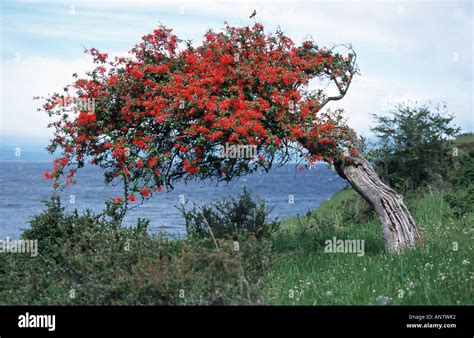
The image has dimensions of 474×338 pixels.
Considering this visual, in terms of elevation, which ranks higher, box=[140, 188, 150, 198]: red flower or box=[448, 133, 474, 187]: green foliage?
box=[448, 133, 474, 187]: green foliage

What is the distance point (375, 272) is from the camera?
10180mm

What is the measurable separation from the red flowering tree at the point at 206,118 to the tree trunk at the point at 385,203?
18 mm

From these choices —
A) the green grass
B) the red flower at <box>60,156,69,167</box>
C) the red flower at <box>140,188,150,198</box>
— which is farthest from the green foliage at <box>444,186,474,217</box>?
the red flower at <box>60,156,69,167</box>

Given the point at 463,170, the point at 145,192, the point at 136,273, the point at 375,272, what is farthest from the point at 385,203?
the point at 463,170

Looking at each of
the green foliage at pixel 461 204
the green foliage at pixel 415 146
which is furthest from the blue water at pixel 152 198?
the green foliage at pixel 461 204

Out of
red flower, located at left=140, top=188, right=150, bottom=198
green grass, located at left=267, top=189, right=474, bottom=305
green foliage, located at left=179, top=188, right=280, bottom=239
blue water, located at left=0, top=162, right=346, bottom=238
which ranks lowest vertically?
blue water, located at left=0, top=162, right=346, bottom=238

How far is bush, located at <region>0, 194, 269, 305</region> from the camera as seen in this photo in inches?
336

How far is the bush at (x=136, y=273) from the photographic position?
8.52 metres

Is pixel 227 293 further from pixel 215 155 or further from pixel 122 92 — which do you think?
pixel 122 92

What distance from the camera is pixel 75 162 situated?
11609mm

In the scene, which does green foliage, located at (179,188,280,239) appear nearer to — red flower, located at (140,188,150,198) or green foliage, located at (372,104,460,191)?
red flower, located at (140,188,150,198)

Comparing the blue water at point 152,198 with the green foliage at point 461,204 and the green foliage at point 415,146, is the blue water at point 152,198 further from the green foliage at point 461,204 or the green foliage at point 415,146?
the green foliage at point 461,204

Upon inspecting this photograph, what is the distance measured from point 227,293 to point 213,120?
319cm

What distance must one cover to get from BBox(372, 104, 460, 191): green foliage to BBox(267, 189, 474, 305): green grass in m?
11.9
